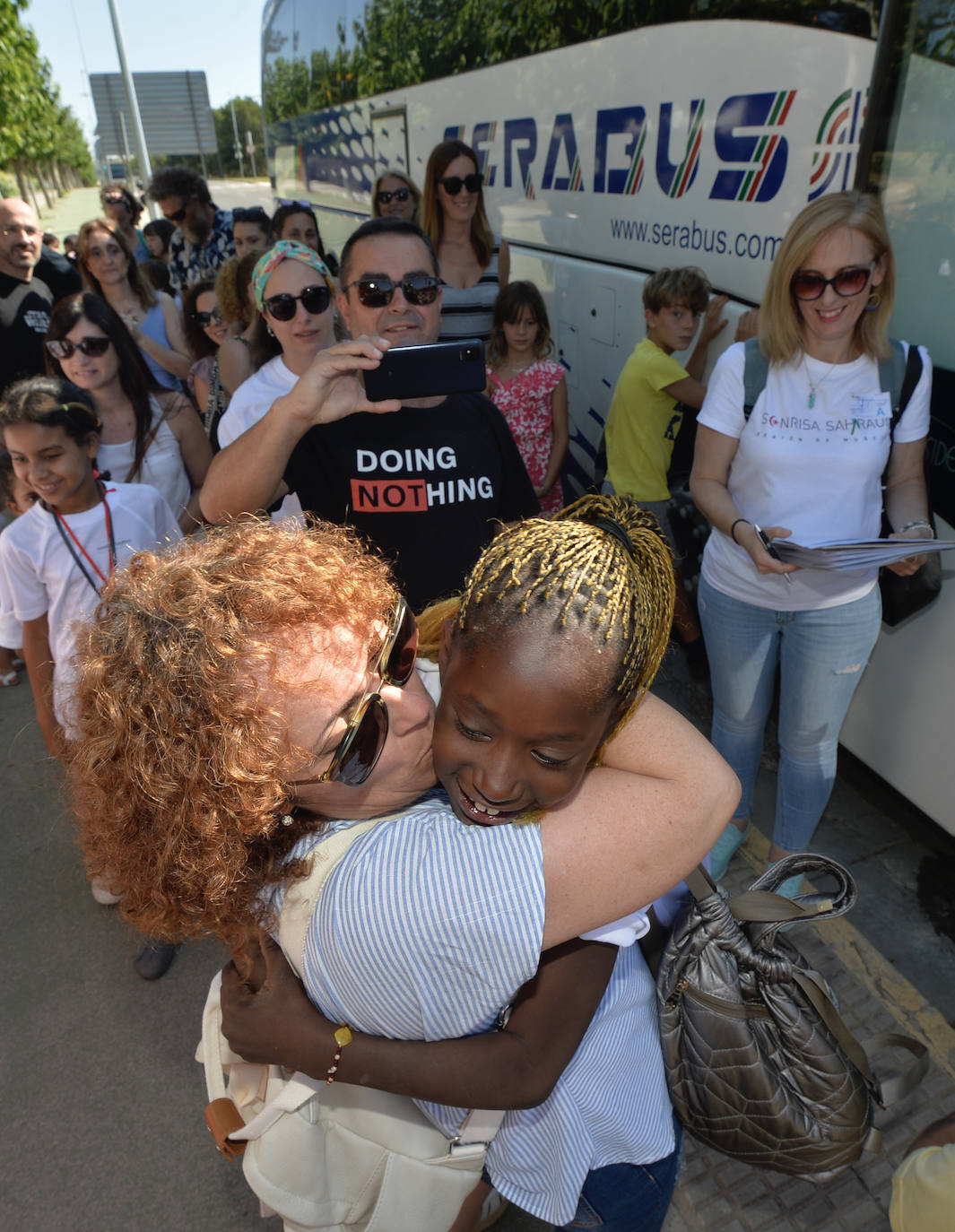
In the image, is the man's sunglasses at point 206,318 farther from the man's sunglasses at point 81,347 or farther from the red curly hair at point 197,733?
the red curly hair at point 197,733

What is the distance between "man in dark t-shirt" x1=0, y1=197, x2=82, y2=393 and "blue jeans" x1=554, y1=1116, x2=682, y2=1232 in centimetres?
522

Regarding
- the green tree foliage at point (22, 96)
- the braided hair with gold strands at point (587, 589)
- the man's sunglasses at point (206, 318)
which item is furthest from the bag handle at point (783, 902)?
the green tree foliage at point (22, 96)

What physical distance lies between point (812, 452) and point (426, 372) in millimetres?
1193

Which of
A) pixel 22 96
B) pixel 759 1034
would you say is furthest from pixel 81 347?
pixel 22 96

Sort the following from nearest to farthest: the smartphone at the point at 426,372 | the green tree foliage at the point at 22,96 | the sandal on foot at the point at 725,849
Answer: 1. the smartphone at the point at 426,372
2. the sandal on foot at the point at 725,849
3. the green tree foliage at the point at 22,96

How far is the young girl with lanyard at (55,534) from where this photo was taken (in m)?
2.60

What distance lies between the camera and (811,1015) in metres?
1.32

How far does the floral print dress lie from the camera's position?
4.29m

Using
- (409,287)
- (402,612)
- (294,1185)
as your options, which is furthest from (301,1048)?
(409,287)

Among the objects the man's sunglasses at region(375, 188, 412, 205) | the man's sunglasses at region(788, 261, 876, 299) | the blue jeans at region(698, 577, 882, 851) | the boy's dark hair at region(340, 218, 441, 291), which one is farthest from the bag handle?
the man's sunglasses at region(375, 188, 412, 205)

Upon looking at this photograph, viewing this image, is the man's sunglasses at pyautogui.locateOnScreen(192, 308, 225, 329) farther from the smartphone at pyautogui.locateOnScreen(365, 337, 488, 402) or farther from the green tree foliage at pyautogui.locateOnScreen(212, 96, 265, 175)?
the green tree foliage at pyautogui.locateOnScreen(212, 96, 265, 175)

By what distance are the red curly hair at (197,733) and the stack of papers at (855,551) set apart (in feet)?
4.90

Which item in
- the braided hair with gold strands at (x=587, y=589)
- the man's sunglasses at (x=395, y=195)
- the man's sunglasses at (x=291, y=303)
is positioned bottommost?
the braided hair with gold strands at (x=587, y=589)

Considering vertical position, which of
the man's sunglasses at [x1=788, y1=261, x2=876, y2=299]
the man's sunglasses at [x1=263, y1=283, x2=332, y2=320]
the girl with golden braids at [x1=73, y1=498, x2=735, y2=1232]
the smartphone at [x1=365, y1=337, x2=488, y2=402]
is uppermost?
the man's sunglasses at [x1=788, y1=261, x2=876, y2=299]
